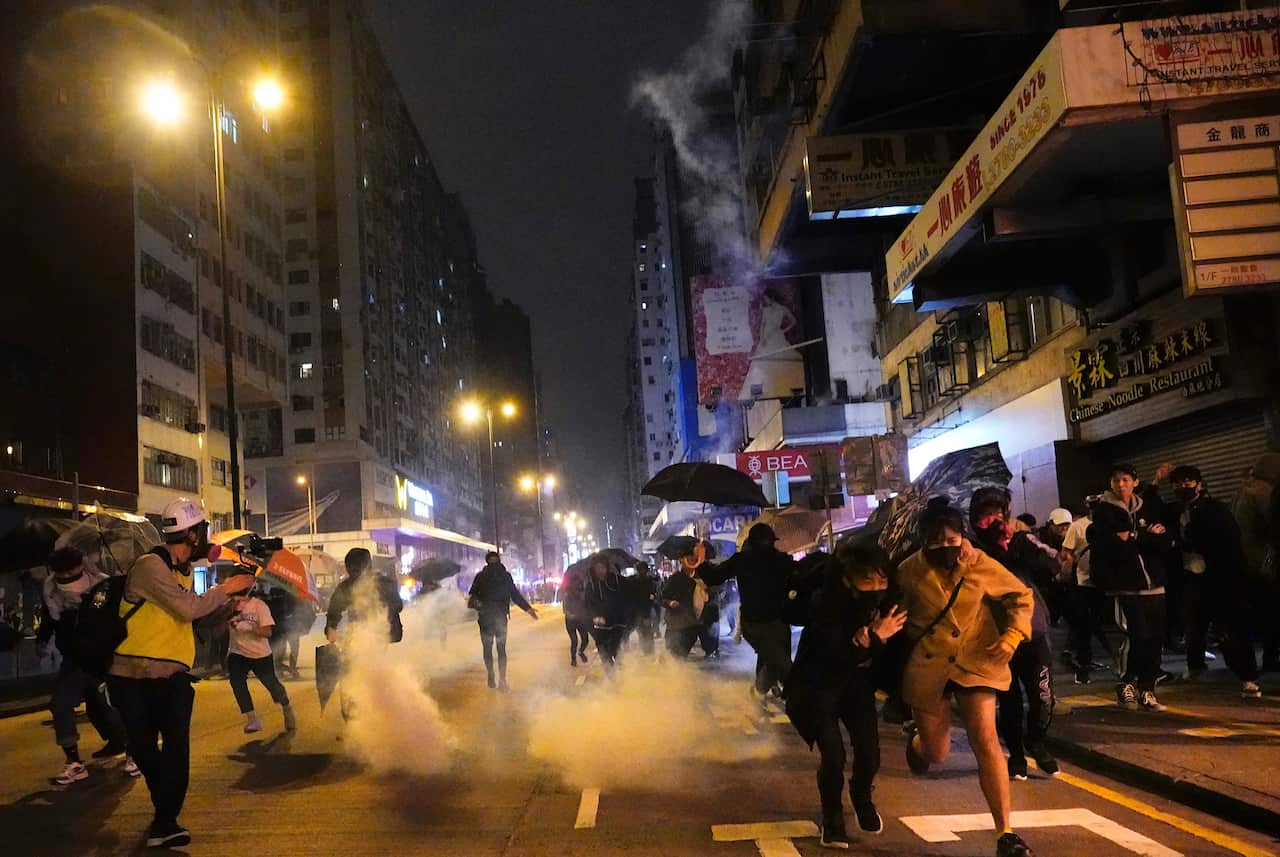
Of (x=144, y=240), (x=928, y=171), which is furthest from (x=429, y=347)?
(x=928, y=171)

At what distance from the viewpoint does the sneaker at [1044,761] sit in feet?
23.1

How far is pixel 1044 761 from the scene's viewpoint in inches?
279

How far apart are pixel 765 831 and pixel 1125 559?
4257mm

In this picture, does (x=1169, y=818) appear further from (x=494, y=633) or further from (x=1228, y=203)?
(x=494, y=633)

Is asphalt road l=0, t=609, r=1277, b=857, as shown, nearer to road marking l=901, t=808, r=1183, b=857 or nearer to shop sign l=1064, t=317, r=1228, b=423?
road marking l=901, t=808, r=1183, b=857

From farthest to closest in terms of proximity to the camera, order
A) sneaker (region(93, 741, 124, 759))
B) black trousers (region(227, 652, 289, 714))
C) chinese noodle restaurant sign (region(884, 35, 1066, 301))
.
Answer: chinese noodle restaurant sign (region(884, 35, 1066, 301)) < black trousers (region(227, 652, 289, 714)) < sneaker (region(93, 741, 124, 759))

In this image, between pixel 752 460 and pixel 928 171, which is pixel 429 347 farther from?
pixel 928 171

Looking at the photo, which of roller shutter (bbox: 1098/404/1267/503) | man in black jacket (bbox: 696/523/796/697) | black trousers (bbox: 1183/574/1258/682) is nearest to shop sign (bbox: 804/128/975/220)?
roller shutter (bbox: 1098/404/1267/503)

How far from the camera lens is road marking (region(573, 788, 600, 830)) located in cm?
627

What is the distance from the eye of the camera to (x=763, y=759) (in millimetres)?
8242

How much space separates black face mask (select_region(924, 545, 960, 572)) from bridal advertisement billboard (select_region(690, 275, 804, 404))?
31174 mm

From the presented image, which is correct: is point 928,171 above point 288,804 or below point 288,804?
above

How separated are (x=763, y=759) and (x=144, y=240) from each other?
40822 mm

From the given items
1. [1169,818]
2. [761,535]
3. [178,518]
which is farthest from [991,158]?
[178,518]
